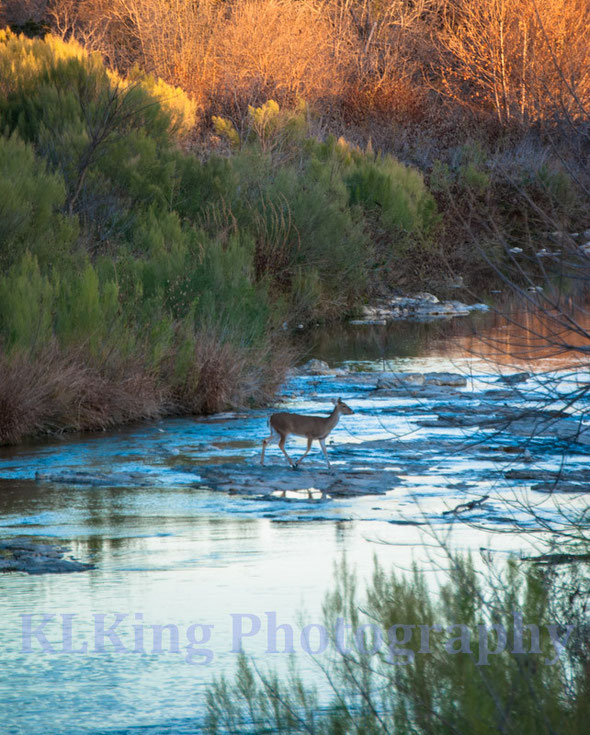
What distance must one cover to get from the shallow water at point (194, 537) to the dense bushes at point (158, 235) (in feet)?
2.68

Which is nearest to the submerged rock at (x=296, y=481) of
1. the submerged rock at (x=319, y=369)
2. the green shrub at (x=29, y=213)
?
the green shrub at (x=29, y=213)

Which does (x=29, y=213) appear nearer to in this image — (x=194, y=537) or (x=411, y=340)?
(x=411, y=340)

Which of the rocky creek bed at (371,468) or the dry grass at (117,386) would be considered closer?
the rocky creek bed at (371,468)

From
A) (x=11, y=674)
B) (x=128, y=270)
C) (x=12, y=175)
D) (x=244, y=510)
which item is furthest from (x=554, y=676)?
(x=12, y=175)

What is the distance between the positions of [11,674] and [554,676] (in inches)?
124

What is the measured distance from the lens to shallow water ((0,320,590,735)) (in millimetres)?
6020

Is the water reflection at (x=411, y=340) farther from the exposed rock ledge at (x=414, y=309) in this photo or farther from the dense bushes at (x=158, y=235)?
the dense bushes at (x=158, y=235)

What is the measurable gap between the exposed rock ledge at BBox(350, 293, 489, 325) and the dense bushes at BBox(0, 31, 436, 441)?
566 mm

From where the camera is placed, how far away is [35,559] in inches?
327

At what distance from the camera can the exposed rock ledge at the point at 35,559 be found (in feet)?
26.5

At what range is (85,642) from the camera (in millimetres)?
6695

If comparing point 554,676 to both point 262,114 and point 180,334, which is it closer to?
point 180,334

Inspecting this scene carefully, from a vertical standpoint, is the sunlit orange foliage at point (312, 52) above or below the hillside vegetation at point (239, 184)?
above

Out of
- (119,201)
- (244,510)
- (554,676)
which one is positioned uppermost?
(119,201)
